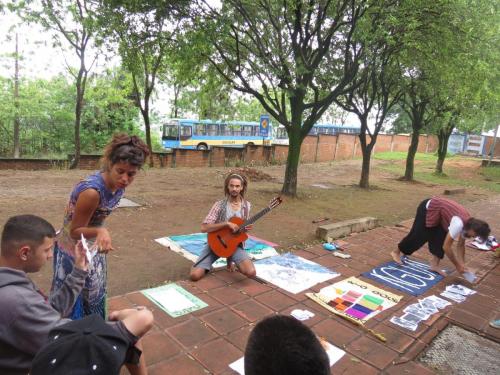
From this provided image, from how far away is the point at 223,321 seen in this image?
10.5 ft

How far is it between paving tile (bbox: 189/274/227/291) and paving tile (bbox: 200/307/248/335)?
1.73 feet

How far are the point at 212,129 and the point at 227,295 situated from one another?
22.8 metres

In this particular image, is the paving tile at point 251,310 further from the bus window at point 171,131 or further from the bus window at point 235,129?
the bus window at point 235,129

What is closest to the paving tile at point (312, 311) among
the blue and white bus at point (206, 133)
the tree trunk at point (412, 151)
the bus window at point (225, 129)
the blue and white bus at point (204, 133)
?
the tree trunk at point (412, 151)

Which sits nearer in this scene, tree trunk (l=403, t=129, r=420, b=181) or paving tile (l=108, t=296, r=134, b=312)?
paving tile (l=108, t=296, r=134, b=312)

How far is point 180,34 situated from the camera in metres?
8.55

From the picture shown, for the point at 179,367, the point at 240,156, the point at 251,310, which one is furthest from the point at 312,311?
the point at 240,156

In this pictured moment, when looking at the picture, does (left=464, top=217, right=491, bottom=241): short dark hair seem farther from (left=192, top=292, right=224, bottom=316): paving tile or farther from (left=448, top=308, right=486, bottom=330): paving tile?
(left=192, top=292, right=224, bottom=316): paving tile

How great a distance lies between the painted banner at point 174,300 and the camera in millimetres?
3327

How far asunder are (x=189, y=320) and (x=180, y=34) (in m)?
7.36

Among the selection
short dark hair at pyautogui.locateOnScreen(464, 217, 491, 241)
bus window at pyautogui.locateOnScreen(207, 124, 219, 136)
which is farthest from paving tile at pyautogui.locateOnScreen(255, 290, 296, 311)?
bus window at pyautogui.locateOnScreen(207, 124, 219, 136)

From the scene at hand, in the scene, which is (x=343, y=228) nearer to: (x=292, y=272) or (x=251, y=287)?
(x=292, y=272)

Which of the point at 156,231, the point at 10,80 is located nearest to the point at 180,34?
the point at 156,231

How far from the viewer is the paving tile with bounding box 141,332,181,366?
2.61 metres
